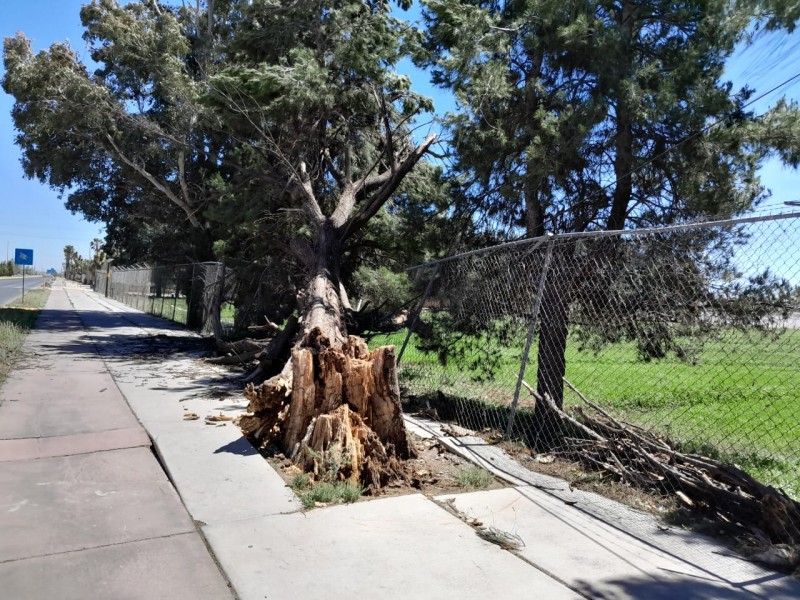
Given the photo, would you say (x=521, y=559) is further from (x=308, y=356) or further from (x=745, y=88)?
(x=745, y=88)

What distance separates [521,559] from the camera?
158 inches

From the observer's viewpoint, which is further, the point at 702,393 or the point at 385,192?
the point at 385,192

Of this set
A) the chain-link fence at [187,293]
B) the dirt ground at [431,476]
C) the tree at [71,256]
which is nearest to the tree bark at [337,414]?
the dirt ground at [431,476]

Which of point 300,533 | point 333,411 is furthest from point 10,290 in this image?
point 300,533

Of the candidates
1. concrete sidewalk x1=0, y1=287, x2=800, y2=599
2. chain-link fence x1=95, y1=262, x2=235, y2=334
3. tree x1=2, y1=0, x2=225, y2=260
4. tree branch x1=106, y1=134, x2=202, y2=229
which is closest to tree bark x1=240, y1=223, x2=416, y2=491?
concrete sidewalk x1=0, y1=287, x2=800, y2=599

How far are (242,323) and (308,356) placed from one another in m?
9.70

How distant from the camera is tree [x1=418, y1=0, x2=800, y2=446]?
671 centimetres

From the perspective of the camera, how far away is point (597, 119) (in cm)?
690

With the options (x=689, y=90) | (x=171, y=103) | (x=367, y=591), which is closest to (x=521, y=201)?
(x=689, y=90)

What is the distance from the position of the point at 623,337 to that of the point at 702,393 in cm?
372

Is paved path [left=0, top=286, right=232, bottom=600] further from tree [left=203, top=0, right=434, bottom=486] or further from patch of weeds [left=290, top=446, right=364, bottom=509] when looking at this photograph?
tree [left=203, top=0, right=434, bottom=486]

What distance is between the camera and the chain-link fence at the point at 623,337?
5.68 m

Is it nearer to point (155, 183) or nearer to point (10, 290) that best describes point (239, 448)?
point (155, 183)

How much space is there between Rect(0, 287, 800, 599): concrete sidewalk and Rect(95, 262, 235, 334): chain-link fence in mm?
9044
